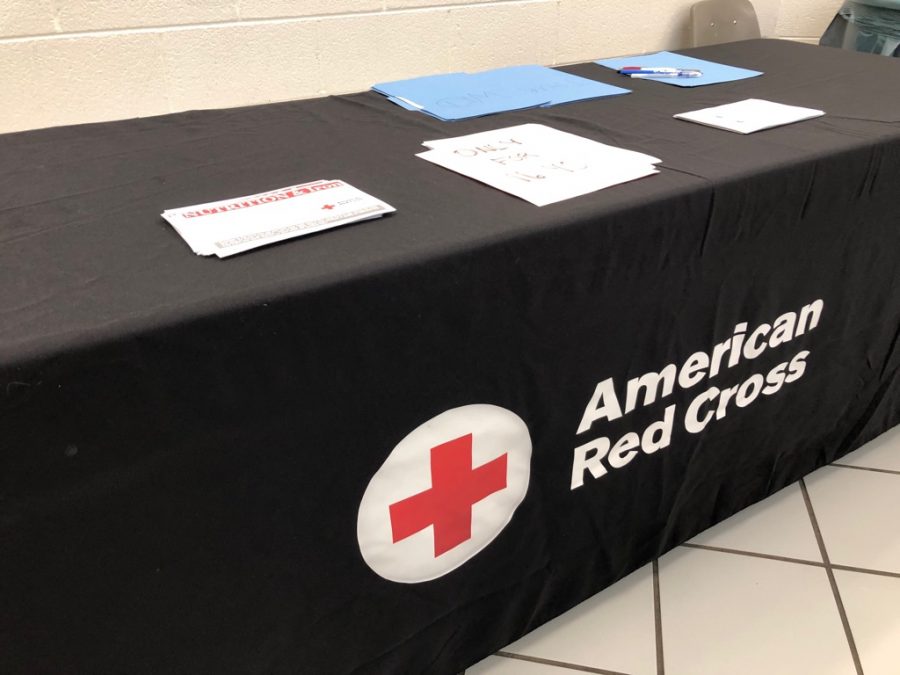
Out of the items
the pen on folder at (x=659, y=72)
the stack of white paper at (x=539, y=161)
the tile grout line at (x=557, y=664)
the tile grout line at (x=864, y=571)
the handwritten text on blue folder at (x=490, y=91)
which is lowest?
the tile grout line at (x=557, y=664)

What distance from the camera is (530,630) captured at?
1056 mm

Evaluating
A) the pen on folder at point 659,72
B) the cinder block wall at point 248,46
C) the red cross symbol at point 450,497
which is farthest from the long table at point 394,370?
the cinder block wall at point 248,46

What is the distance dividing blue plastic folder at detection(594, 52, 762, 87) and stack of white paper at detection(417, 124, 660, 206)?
45 centimetres

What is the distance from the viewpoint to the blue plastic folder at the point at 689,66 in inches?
52.5

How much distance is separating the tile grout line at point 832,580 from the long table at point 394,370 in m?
0.10

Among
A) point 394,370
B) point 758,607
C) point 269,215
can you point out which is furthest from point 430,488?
point 758,607

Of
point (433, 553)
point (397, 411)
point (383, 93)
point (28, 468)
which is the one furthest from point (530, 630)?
point (383, 93)

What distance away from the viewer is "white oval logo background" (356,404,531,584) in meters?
0.77

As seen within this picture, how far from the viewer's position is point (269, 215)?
0.73 meters

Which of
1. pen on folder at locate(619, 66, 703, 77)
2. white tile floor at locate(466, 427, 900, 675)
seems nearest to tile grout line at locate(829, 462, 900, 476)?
white tile floor at locate(466, 427, 900, 675)

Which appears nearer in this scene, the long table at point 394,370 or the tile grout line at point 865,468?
the long table at point 394,370

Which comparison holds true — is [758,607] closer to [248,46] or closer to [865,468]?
[865,468]

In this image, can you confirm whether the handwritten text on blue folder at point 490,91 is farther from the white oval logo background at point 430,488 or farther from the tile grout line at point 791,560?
the tile grout line at point 791,560

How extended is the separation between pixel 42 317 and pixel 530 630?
2.67 ft
